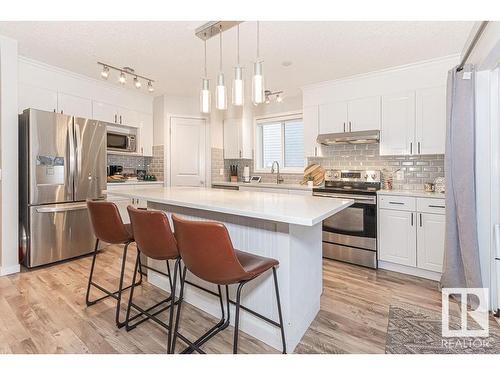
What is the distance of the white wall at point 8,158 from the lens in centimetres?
288

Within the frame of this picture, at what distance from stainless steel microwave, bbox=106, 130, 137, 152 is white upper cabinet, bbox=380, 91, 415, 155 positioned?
12.6 feet

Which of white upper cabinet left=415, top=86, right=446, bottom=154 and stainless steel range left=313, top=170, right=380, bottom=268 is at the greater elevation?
white upper cabinet left=415, top=86, right=446, bottom=154

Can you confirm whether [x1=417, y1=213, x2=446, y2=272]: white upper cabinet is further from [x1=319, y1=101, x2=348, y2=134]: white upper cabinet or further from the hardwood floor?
[x1=319, y1=101, x2=348, y2=134]: white upper cabinet

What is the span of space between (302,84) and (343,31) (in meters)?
1.49

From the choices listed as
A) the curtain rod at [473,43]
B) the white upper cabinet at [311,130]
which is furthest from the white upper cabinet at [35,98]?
the curtain rod at [473,43]

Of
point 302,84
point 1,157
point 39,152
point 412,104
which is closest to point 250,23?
point 302,84

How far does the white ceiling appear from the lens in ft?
8.28

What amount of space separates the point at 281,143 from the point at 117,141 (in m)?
2.75

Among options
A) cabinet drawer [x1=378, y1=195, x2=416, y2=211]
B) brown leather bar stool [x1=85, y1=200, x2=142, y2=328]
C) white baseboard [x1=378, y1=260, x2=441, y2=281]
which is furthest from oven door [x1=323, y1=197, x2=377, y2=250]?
brown leather bar stool [x1=85, y1=200, x2=142, y2=328]

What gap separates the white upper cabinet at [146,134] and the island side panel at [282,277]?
3169 mm

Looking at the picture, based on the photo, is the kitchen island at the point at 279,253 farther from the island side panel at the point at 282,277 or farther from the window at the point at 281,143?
the window at the point at 281,143

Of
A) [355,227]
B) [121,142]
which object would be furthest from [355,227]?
[121,142]

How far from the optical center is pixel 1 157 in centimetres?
288

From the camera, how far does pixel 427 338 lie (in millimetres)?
1879
